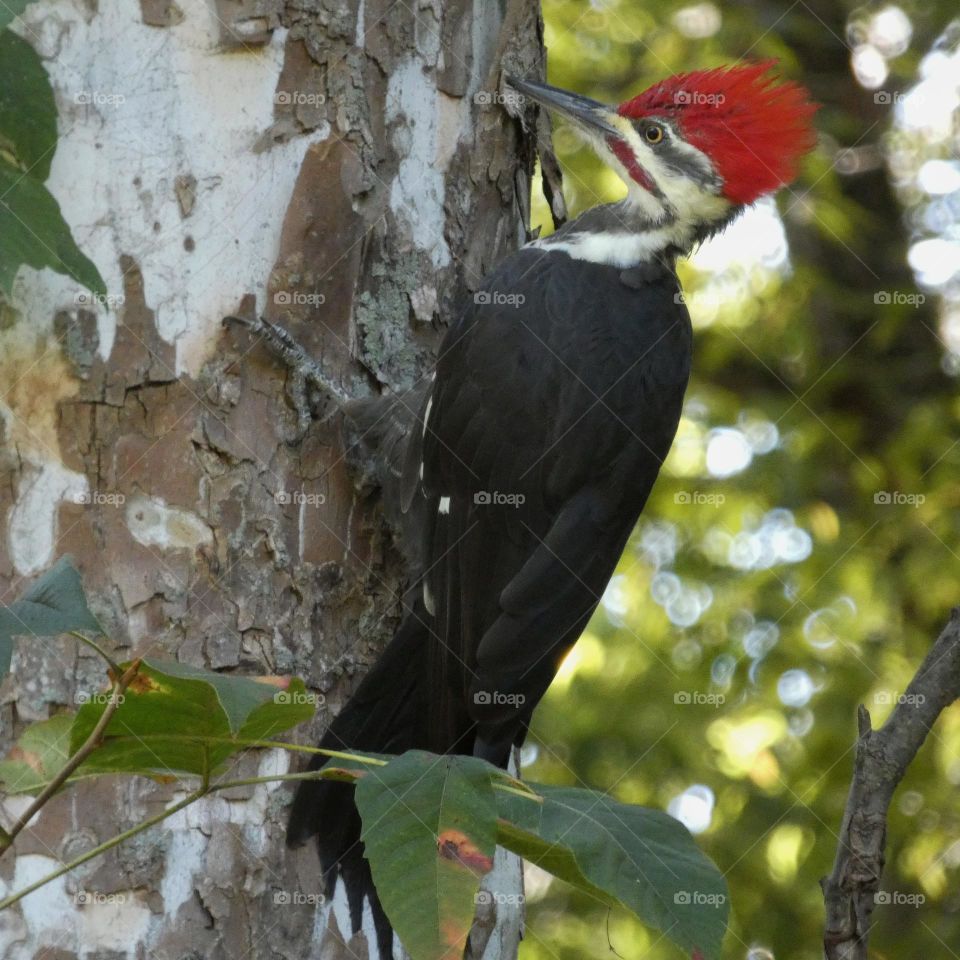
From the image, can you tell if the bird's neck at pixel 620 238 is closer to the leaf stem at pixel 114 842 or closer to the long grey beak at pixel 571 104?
the long grey beak at pixel 571 104

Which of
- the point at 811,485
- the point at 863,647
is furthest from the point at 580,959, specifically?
the point at 811,485

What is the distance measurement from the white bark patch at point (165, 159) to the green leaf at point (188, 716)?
970mm

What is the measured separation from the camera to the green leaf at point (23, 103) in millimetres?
1750

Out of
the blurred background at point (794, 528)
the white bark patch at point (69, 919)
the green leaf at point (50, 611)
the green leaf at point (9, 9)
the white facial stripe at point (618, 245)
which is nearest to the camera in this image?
the green leaf at point (50, 611)

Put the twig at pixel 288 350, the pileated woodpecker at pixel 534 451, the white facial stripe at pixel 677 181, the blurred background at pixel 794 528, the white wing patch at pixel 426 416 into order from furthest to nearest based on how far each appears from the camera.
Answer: the blurred background at pixel 794 528, the white facial stripe at pixel 677 181, the white wing patch at pixel 426 416, the pileated woodpecker at pixel 534 451, the twig at pixel 288 350

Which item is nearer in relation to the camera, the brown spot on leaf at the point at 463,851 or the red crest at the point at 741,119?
the brown spot on leaf at the point at 463,851

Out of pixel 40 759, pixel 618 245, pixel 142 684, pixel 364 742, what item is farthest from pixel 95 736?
pixel 618 245

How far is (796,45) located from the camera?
4844 mm

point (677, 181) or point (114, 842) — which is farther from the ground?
point (114, 842)

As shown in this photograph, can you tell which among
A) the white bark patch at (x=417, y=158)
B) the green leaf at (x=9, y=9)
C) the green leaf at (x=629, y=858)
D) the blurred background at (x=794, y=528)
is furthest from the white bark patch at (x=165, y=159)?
the blurred background at (x=794, y=528)

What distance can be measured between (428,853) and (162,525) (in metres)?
1.01

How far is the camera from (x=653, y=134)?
2.62 m

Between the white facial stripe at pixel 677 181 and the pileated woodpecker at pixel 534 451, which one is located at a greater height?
the white facial stripe at pixel 677 181

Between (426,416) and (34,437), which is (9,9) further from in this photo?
(426,416)
